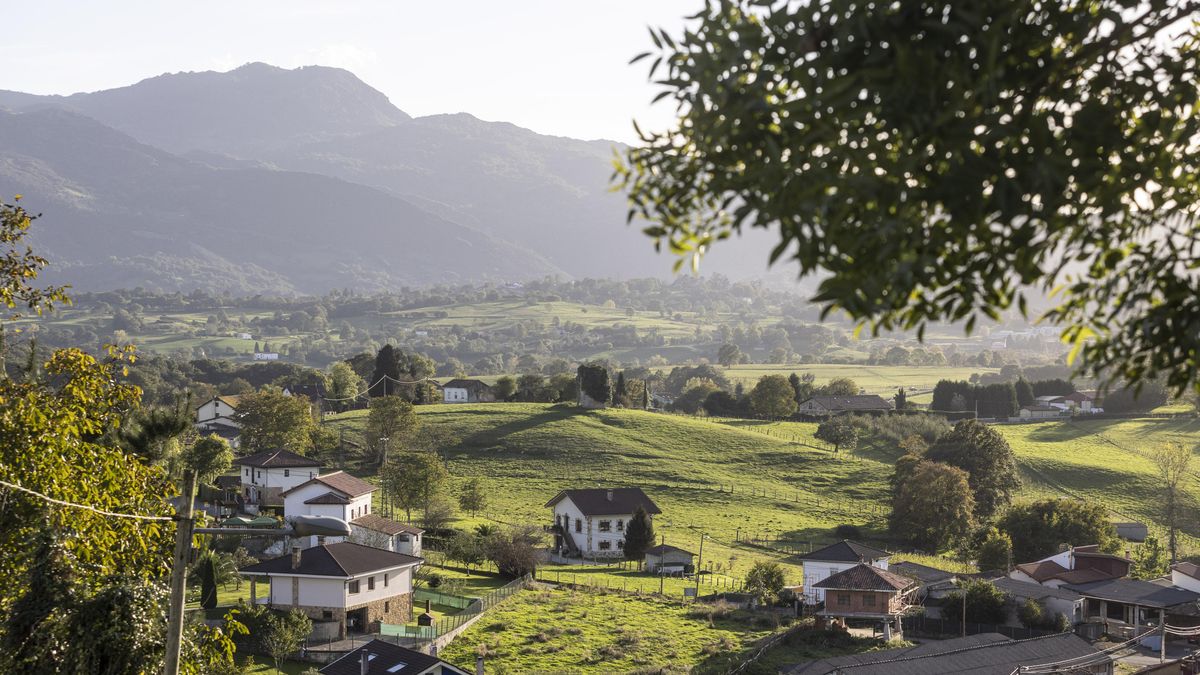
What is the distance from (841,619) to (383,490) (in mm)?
38340

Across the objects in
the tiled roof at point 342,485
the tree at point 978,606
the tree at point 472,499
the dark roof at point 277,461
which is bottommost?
the tree at point 978,606

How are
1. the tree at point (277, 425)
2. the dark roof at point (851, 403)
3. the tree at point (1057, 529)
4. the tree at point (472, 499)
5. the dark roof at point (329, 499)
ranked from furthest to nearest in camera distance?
the dark roof at point (851, 403) → the tree at point (277, 425) → the tree at point (472, 499) → the tree at point (1057, 529) → the dark roof at point (329, 499)

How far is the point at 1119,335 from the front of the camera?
6.27 metres

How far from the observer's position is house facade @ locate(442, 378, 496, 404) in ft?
509

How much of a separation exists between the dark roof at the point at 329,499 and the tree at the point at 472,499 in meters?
12.6

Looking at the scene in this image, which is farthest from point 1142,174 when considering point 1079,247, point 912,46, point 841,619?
point 841,619

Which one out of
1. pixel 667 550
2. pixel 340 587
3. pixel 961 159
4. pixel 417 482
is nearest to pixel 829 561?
pixel 667 550

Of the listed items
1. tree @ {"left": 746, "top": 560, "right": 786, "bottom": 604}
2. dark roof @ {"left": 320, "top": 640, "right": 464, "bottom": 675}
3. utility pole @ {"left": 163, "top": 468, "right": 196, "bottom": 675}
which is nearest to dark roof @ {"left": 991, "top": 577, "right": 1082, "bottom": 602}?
tree @ {"left": 746, "top": 560, "right": 786, "bottom": 604}

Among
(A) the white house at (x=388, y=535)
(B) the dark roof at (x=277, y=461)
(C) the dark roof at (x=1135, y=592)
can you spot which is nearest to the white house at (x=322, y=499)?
(A) the white house at (x=388, y=535)

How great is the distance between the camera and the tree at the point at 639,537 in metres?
74.4

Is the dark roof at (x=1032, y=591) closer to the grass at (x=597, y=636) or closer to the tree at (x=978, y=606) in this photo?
the tree at (x=978, y=606)

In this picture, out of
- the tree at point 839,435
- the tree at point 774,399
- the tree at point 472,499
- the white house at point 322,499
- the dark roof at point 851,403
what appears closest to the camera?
the white house at point 322,499

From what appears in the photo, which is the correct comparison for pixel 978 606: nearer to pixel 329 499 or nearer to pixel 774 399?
pixel 329 499

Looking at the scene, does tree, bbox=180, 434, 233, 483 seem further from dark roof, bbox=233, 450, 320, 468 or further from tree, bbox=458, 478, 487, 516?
tree, bbox=458, 478, 487, 516
